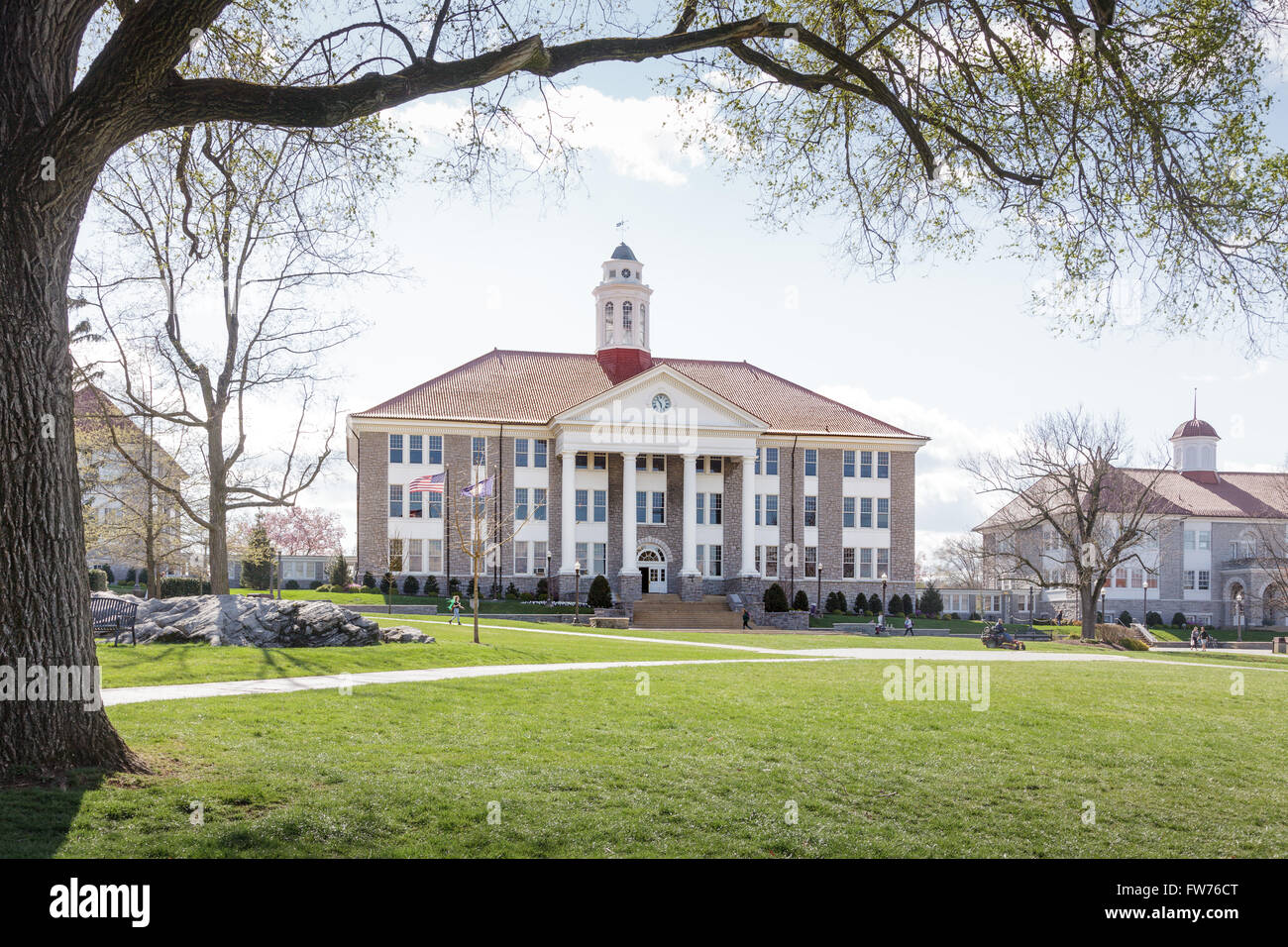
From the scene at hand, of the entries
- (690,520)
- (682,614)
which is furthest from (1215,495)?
(682,614)

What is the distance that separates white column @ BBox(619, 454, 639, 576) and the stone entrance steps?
207 centimetres

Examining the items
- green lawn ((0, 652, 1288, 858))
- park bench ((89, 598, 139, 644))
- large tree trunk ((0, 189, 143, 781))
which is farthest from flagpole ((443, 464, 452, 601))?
large tree trunk ((0, 189, 143, 781))

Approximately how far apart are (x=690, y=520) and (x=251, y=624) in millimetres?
34993

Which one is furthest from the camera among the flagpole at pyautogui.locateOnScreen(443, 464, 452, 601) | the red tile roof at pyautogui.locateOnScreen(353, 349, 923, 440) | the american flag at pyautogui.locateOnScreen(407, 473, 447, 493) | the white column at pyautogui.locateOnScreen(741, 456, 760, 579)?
the red tile roof at pyautogui.locateOnScreen(353, 349, 923, 440)

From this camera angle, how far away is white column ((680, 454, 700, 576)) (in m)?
54.1

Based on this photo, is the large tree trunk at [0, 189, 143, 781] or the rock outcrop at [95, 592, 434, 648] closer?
the large tree trunk at [0, 189, 143, 781]

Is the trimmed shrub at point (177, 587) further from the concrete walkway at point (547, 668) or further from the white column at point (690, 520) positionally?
the concrete walkway at point (547, 668)

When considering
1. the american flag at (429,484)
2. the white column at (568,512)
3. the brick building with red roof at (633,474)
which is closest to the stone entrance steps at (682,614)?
the brick building with red roof at (633,474)

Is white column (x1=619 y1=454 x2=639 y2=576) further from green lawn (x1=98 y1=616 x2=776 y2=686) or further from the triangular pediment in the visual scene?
green lawn (x1=98 y1=616 x2=776 y2=686)

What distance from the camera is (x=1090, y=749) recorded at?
41.1 ft

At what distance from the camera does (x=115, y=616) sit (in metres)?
20.3

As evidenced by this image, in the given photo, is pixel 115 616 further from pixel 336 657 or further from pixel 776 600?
pixel 776 600

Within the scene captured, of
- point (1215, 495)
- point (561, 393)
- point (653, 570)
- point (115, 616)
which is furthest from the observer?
point (1215, 495)
